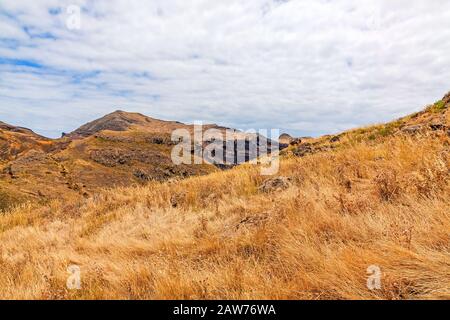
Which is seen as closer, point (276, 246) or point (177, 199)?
point (276, 246)

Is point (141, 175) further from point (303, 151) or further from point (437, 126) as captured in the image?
point (437, 126)

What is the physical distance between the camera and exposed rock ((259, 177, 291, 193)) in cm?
732

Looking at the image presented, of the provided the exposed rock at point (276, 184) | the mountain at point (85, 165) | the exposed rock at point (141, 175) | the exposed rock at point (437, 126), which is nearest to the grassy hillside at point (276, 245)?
the exposed rock at point (276, 184)

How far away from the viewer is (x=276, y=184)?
7543mm

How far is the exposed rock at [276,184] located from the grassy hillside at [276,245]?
12cm

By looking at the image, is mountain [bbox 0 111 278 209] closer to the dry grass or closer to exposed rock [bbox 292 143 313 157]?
exposed rock [bbox 292 143 313 157]

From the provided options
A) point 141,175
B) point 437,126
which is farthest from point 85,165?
point 437,126

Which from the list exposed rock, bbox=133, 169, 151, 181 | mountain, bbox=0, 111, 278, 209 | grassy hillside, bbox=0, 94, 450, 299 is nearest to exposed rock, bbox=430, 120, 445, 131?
grassy hillside, bbox=0, 94, 450, 299

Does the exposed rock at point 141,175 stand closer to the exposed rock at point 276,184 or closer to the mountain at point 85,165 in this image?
the mountain at point 85,165

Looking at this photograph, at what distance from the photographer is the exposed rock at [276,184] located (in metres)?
7.32

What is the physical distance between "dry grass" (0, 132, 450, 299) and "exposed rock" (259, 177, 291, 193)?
Answer: 1.23 feet

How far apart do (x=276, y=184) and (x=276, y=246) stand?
12.1 feet
